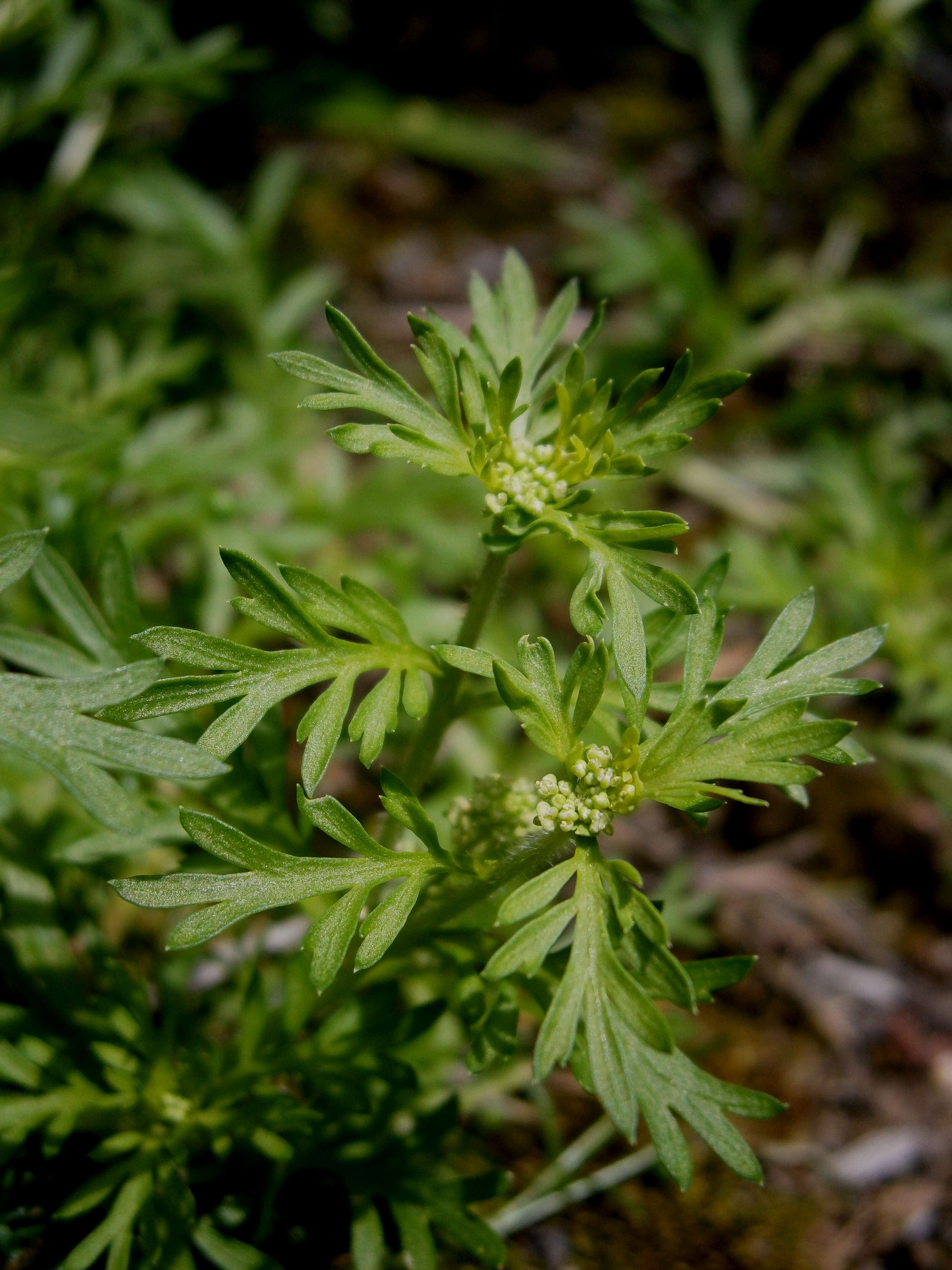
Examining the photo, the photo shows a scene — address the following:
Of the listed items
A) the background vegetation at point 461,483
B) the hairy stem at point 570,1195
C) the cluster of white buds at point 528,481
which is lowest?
the hairy stem at point 570,1195

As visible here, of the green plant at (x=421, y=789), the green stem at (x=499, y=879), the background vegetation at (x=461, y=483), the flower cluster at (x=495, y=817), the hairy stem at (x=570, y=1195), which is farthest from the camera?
the hairy stem at (x=570, y=1195)

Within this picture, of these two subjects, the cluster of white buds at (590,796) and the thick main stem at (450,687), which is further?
the thick main stem at (450,687)

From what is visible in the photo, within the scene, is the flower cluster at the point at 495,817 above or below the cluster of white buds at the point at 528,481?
below

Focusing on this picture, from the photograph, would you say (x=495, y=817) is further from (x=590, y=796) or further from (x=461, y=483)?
(x=461, y=483)

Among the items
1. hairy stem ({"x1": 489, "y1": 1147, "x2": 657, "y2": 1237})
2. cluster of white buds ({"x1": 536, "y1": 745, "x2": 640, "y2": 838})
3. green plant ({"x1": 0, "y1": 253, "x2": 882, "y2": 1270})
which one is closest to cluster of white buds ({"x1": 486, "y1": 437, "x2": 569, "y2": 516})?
green plant ({"x1": 0, "y1": 253, "x2": 882, "y2": 1270})

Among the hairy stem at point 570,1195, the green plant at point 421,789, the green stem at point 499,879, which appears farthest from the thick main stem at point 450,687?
→ the hairy stem at point 570,1195

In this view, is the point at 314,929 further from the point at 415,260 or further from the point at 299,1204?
the point at 415,260

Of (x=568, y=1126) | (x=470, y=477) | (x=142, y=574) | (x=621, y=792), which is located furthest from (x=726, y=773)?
(x=142, y=574)

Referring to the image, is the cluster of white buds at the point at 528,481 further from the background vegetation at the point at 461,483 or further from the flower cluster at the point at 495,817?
the background vegetation at the point at 461,483
